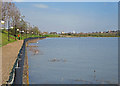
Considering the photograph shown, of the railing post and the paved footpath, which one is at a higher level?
the railing post

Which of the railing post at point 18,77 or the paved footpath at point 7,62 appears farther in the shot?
the paved footpath at point 7,62

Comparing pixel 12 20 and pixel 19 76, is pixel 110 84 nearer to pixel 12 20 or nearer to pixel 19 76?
pixel 19 76

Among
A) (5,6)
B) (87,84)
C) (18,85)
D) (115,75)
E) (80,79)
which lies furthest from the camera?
(5,6)

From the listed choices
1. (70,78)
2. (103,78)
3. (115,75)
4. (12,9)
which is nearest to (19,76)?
(70,78)

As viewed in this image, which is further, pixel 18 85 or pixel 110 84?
pixel 110 84

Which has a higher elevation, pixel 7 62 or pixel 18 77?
pixel 18 77

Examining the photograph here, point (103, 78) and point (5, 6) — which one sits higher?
point (5, 6)

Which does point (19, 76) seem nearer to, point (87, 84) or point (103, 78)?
point (87, 84)

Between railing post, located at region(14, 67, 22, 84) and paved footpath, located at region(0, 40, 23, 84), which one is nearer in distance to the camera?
railing post, located at region(14, 67, 22, 84)

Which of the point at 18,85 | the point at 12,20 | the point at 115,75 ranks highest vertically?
the point at 12,20

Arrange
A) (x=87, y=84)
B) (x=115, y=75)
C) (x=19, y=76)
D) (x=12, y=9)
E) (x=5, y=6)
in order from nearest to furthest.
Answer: (x=19, y=76) → (x=87, y=84) → (x=115, y=75) → (x=5, y=6) → (x=12, y=9)

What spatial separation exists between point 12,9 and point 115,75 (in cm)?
4864

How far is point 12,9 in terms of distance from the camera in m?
57.9

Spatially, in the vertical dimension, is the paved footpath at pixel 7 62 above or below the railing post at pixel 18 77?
below
